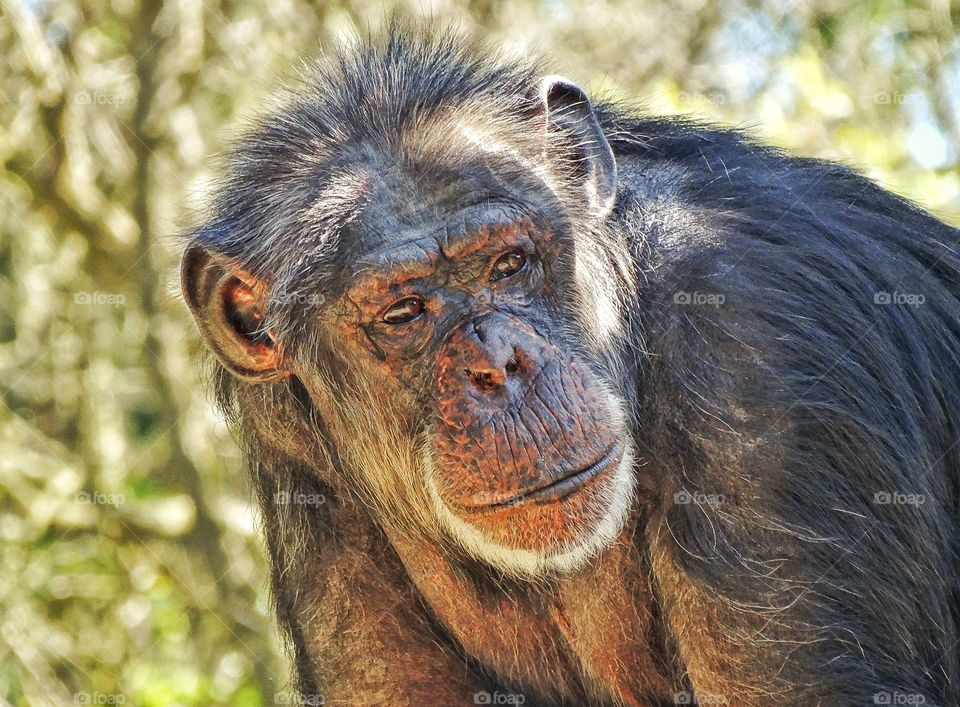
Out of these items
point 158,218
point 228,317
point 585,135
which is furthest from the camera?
point 158,218

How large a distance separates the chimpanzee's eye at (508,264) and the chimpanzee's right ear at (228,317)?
35.4 inches

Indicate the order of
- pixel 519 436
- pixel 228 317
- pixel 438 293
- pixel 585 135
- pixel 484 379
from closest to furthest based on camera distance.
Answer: pixel 519 436
pixel 484 379
pixel 438 293
pixel 228 317
pixel 585 135

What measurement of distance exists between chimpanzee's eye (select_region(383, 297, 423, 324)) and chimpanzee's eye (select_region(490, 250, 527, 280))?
268 millimetres

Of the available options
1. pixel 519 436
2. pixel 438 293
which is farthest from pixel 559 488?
pixel 438 293

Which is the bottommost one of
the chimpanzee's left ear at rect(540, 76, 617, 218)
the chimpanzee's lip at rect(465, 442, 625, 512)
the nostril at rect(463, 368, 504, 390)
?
the chimpanzee's lip at rect(465, 442, 625, 512)

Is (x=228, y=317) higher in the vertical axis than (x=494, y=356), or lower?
higher

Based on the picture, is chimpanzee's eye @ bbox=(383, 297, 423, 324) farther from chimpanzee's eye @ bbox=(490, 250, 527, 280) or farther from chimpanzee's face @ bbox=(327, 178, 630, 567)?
chimpanzee's eye @ bbox=(490, 250, 527, 280)

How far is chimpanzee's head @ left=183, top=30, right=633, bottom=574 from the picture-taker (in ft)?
12.7

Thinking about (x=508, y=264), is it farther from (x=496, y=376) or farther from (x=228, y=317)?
(x=228, y=317)

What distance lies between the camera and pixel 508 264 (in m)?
4.16

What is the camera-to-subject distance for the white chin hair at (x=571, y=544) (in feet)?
12.9

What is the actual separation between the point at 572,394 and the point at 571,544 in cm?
50

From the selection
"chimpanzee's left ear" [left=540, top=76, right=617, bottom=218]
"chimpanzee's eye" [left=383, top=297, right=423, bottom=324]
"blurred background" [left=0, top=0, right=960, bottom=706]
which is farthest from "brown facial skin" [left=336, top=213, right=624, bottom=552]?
"blurred background" [left=0, top=0, right=960, bottom=706]

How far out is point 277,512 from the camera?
15.7 ft
